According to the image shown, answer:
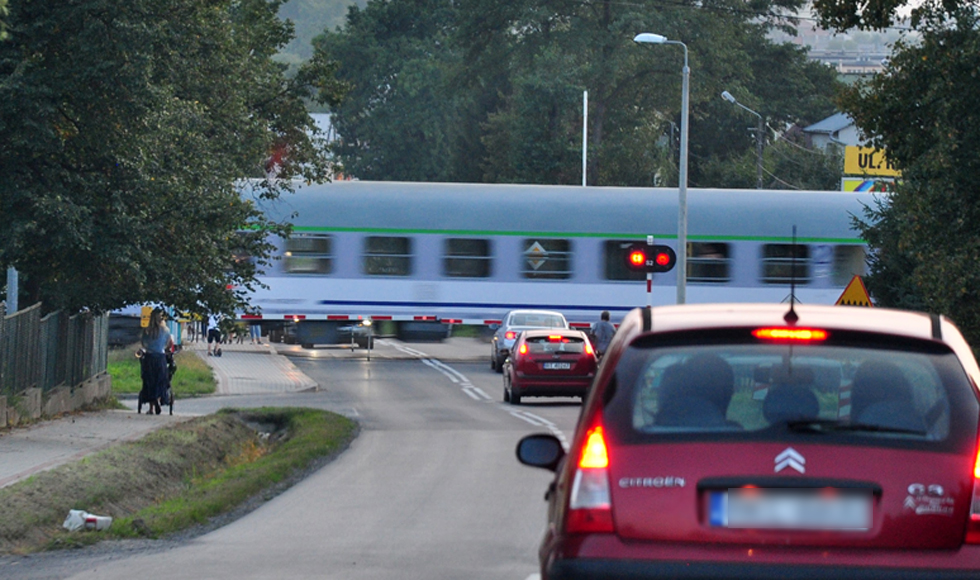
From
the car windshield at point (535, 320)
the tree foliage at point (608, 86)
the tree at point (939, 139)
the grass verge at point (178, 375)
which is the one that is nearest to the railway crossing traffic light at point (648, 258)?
the car windshield at point (535, 320)

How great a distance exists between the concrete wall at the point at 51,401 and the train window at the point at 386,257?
13.2 metres

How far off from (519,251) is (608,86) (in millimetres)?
31190

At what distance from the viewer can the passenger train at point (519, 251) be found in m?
39.1

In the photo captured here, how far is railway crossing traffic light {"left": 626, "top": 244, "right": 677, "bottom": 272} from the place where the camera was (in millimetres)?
27953

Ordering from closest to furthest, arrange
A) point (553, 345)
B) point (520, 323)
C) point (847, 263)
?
point (553, 345) → point (520, 323) → point (847, 263)

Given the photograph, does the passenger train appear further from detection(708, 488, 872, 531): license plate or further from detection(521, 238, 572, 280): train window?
detection(708, 488, 872, 531): license plate

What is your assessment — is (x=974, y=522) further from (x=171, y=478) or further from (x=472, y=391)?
(x=472, y=391)

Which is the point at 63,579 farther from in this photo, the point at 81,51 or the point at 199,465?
the point at 81,51

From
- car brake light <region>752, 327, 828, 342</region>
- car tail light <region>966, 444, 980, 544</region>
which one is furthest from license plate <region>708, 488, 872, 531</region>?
car brake light <region>752, 327, 828, 342</region>

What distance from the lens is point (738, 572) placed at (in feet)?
16.0

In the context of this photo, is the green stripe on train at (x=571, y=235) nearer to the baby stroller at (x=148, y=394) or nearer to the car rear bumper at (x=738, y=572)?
the baby stroller at (x=148, y=394)

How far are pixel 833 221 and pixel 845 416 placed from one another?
3579 cm

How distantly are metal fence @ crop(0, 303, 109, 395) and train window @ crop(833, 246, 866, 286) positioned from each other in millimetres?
20673

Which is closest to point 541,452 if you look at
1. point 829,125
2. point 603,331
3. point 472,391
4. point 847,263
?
point 472,391
